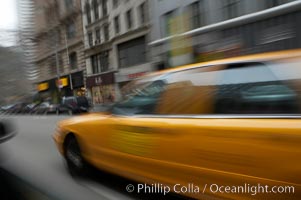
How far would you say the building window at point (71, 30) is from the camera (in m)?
2.16

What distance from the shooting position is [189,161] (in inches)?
145

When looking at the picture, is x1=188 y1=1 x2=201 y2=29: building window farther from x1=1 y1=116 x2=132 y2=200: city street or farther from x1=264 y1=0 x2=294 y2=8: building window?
x1=1 y1=116 x2=132 y2=200: city street

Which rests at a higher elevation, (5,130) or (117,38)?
(117,38)

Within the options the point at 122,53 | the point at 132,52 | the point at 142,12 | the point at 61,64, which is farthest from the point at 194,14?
the point at 61,64

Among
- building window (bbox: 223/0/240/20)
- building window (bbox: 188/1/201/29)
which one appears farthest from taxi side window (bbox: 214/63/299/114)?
building window (bbox: 188/1/201/29)

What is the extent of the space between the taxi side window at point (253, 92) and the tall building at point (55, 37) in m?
1.50

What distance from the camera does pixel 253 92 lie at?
351 cm

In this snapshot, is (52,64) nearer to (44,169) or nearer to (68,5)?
(68,5)

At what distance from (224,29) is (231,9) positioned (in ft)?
10.3

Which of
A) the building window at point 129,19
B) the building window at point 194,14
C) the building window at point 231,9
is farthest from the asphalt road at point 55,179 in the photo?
the building window at point 129,19

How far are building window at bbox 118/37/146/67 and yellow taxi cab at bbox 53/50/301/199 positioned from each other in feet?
89.9

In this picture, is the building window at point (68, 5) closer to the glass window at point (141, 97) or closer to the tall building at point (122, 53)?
the glass window at point (141, 97)

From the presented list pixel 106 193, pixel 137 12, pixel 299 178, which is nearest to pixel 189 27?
pixel 137 12

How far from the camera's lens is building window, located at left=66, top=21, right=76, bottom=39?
2160mm
